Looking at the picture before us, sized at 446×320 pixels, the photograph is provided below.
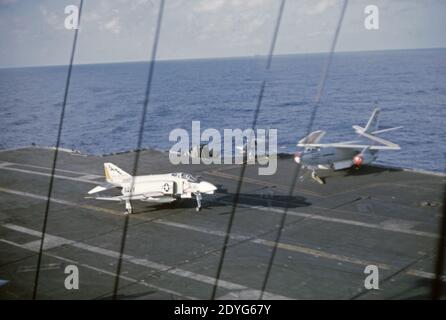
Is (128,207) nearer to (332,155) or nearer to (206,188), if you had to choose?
(206,188)

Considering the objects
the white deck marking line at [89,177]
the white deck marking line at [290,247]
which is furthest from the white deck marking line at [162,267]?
the white deck marking line at [89,177]

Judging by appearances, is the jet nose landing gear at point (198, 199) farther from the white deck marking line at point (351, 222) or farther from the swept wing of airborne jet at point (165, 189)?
the white deck marking line at point (351, 222)

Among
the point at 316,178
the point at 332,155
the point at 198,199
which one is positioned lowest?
the point at 198,199

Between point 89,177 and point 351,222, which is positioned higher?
point 89,177

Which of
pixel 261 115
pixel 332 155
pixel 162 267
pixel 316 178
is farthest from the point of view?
pixel 261 115

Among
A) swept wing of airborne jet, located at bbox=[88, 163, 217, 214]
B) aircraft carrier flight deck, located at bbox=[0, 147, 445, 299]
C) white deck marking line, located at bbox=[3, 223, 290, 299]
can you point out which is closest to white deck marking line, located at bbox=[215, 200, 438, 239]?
aircraft carrier flight deck, located at bbox=[0, 147, 445, 299]

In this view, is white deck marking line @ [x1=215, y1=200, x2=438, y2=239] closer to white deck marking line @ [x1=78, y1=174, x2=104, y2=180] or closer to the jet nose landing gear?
the jet nose landing gear

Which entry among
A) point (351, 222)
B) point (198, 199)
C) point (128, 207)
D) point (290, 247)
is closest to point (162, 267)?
point (290, 247)
